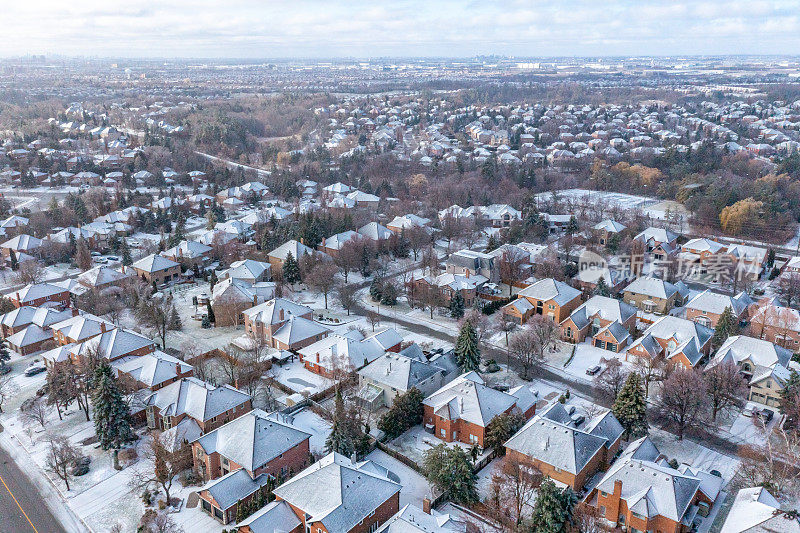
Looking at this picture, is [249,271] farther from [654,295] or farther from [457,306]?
[654,295]

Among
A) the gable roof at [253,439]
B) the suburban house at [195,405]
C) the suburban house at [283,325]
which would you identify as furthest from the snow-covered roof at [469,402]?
the suburban house at [283,325]

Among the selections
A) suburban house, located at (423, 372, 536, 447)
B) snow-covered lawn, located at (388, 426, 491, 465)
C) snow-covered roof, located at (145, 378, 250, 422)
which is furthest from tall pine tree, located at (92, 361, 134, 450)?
suburban house, located at (423, 372, 536, 447)

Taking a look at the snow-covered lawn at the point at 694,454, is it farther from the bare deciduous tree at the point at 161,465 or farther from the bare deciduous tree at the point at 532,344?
the bare deciduous tree at the point at 161,465

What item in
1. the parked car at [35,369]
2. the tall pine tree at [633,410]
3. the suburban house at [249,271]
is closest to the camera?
the tall pine tree at [633,410]

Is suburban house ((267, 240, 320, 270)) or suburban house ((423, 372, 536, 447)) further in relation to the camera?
suburban house ((267, 240, 320, 270))

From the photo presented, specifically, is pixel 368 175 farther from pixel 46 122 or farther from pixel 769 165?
pixel 46 122

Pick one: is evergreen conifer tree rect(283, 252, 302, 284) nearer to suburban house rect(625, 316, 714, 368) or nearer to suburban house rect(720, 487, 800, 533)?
suburban house rect(625, 316, 714, 368)
